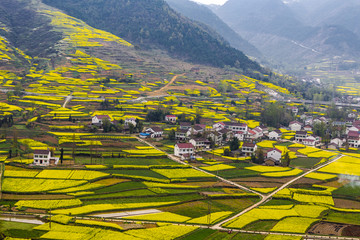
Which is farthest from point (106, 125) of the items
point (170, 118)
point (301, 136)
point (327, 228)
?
point (327, 228)

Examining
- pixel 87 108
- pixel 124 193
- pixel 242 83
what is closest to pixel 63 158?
pixel 124 193

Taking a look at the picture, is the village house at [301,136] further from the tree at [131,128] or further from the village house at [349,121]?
the tree at [131,128]

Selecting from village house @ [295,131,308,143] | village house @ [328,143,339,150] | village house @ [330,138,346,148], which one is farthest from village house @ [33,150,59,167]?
village house @ [330,138,346,148]

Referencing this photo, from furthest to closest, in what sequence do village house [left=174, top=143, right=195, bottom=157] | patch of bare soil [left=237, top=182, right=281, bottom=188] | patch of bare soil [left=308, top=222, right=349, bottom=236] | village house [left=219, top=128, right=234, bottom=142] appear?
village house [left=219, top=128, right=234, bottom=142]
village house [left=174, top=143, right=195, bottom=157]
patch of bare soil [left=237, top=182, right=281, bottom=188]
patch of bare soil [left=308, top=222, right=349, bottom=236]

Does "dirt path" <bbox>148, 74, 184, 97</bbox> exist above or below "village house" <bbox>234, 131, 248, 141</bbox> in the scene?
above

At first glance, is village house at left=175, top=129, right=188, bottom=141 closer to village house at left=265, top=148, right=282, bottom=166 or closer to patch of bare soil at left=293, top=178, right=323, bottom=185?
village house at left=265, top=148, right=282, bottom=166

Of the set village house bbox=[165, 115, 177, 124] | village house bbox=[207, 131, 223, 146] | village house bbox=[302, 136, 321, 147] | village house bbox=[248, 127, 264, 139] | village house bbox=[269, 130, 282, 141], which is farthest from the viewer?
village house bbox=[165, 115, 177, 124]

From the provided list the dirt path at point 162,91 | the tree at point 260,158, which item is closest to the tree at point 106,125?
the tree at point 260,158
